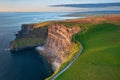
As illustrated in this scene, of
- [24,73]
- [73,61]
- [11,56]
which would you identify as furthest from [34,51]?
[73,61]

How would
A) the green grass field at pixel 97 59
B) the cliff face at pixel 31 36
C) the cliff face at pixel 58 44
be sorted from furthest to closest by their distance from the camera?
the cliff face at pixel 31 36 → the cliff face at pixel 58 44 → the green grass field at pixel 97 59

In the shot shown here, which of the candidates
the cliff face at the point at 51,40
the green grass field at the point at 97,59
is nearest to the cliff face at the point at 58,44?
the cliff face at the point at 51,40

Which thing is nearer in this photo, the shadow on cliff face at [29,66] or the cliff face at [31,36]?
the shadow on cliff face at [29,66]

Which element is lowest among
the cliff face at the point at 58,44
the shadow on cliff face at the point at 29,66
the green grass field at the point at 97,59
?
the shadow on cliff face at the point at 29,66

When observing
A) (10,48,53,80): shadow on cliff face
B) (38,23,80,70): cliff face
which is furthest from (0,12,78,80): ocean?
(38,23,80,70): cliff face

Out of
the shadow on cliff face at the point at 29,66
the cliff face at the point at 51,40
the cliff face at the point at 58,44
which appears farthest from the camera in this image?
the cliff face at the point at 51,40

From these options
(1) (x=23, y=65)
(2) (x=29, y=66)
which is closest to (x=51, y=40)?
(1) (x=23, y=65)

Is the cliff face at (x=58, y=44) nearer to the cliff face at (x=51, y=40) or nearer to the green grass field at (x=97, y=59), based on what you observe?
the cliff face at (x=51, y=40)
